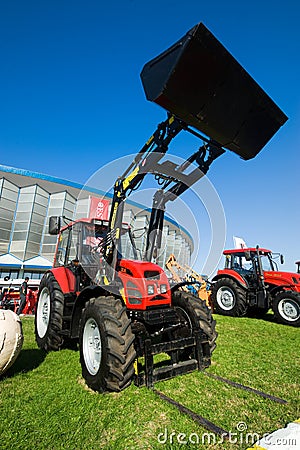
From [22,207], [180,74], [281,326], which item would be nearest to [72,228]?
[180,74]

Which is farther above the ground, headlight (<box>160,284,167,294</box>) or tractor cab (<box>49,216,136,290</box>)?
tractor cab (<box>49,216,136,290</box>)

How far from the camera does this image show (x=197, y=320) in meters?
4.57

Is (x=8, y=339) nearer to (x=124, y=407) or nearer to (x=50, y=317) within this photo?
(x=50, y=317)

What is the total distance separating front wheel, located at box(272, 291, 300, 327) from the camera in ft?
30.5

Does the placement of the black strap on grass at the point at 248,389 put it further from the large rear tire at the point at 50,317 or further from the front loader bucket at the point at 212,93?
the front loader bucket at the point at 212,93

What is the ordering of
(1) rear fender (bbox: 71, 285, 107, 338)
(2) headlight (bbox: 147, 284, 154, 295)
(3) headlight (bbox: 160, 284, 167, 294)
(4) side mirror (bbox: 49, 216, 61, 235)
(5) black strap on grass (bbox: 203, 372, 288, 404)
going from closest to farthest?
(5) black strap on grass (bbox: 203, 372, 288, 404) < (2) headlight (bbox: 147, 284, 154, 295) < (1) rear fender (bbox: 71, 285, 107, 338) < (3) headlight (bbox: 160, 284, 167, 294) < (4) side mirror (bbox: 49, 216, 61, 235)

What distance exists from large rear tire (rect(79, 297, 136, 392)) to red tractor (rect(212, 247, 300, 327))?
7842mm

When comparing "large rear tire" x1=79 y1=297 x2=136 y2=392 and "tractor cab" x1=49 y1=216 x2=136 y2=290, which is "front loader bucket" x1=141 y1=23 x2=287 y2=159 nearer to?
"tractor cab" x1=49 y1=216 x2=136 y2=290

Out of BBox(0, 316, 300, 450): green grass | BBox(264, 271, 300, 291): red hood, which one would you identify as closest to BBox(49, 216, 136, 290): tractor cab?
BBox(0, 316, 300, 450): green grass

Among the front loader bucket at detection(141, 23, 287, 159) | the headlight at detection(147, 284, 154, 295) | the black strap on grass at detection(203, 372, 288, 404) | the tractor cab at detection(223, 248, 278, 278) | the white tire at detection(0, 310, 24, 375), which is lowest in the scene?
the black strap on grass at detection(203, 372, 288, 404)

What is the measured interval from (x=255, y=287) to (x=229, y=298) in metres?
1.14

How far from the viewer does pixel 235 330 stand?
8.16 meters

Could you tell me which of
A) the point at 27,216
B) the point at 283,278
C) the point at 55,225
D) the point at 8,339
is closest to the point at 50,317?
the point at 8,339

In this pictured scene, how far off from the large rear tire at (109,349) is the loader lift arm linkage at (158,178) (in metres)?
0.93
